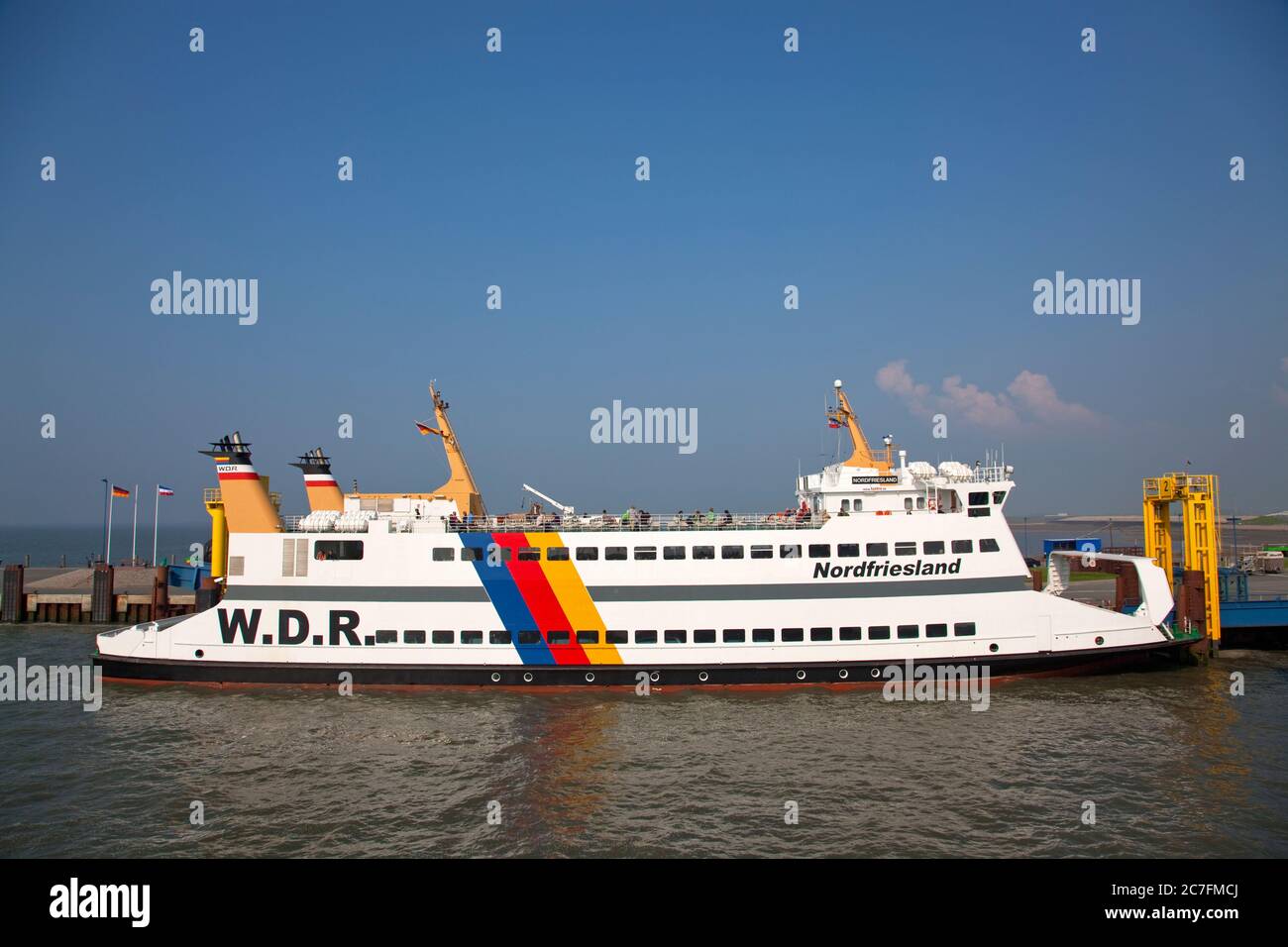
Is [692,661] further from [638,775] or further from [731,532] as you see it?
[638,775]

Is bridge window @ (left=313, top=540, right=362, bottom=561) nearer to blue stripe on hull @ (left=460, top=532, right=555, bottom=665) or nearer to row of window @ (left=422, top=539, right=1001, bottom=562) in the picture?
row of window @ (left=422, top=539, right=1001, bottom=562)

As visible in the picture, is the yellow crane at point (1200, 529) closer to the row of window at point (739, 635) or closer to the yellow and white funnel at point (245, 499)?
the row of window at point (739, 635)

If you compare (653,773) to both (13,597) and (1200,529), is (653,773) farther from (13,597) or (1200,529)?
(13,597)

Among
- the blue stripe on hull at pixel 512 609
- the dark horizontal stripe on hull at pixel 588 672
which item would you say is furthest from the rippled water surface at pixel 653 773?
the blue stripe on hull at pixel 512 609

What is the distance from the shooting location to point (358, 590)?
778 inches

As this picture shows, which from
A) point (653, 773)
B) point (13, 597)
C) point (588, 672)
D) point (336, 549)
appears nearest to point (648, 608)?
point (588, 672)

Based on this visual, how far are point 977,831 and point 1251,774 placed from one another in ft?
21.0

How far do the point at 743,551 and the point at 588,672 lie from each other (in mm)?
5234

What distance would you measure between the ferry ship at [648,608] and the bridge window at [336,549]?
39mm

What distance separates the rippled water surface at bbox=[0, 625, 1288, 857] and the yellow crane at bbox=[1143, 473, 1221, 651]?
10.6 ft

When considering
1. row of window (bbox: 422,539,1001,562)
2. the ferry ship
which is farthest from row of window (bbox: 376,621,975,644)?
row of window (bbox: 422,539,1001,562)

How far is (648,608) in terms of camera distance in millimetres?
19250

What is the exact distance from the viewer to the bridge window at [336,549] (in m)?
20.0

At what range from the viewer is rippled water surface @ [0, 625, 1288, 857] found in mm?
11383
